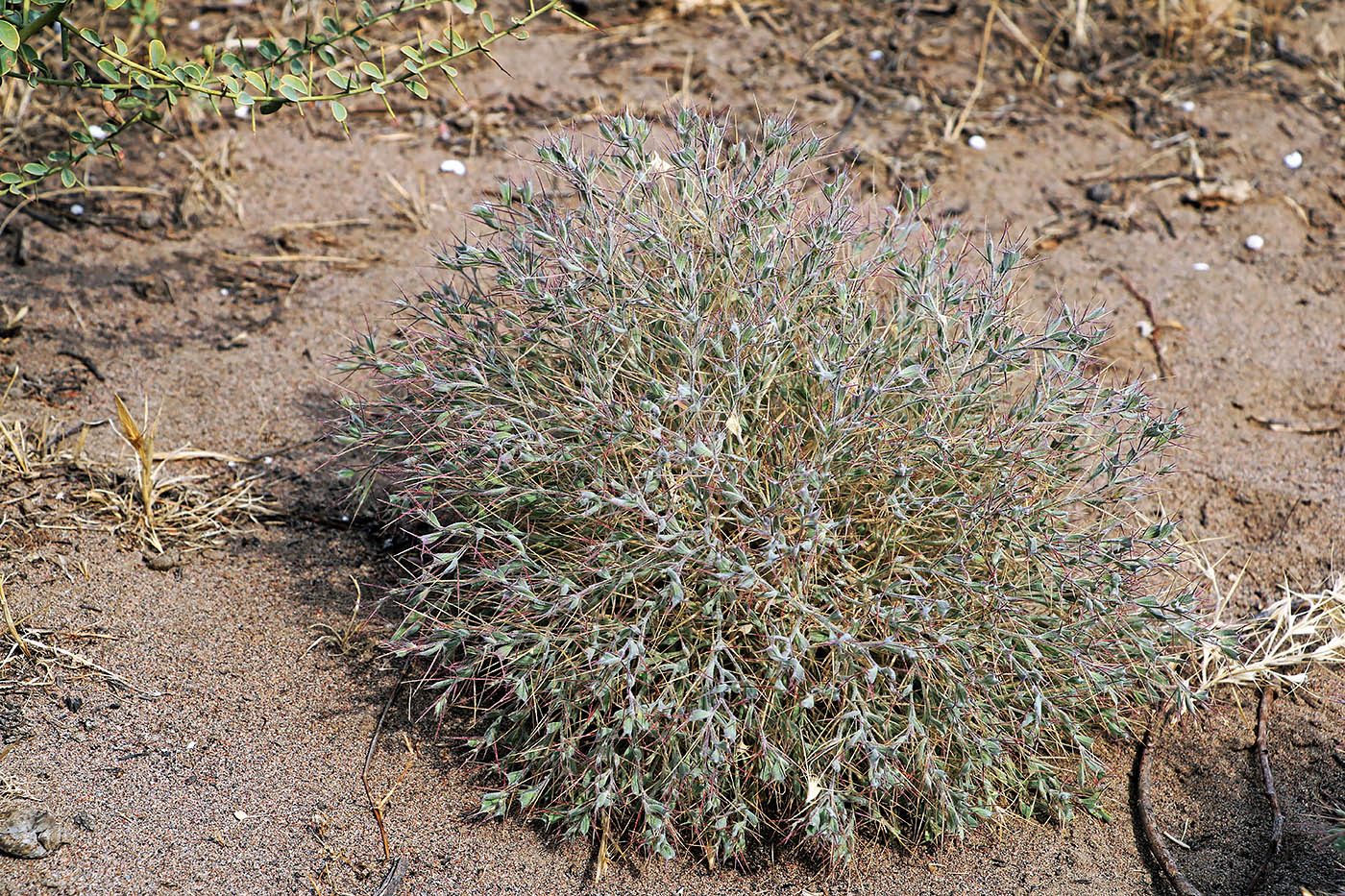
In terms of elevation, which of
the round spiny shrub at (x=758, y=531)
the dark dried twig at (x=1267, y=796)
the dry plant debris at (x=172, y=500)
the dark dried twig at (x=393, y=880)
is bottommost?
the dark dried twig at (x=1267, y=796)

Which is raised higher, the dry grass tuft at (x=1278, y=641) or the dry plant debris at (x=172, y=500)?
the dry plant debris at (x=172, y=500)

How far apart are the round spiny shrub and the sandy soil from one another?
0.20 meters

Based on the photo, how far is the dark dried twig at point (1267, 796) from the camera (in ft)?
8.49

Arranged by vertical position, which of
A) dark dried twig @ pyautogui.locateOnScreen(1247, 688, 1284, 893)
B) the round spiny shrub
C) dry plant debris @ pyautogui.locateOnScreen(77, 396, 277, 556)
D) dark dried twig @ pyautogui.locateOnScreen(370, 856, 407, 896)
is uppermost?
the round spiny shrub

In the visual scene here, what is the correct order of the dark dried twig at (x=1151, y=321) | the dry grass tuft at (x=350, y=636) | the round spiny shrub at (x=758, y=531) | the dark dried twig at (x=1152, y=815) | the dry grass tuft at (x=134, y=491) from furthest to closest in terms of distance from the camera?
the dark dried twig at (x=1151, y=321) < the dry grass tuft at (x=134, y=491) < the dry grass tuft at (x=350, y=636) < the dark dried twig at (x=1152, y=815) < the round spiny shrub at (x=758, y=531)

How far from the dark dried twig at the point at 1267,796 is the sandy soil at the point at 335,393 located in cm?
3

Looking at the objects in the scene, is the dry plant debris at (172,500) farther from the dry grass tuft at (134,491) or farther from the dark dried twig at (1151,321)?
the dark dried twig at (1151,321)

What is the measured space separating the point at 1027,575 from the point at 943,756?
0.47m

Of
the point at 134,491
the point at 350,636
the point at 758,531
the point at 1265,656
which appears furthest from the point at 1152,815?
the point at 134,491

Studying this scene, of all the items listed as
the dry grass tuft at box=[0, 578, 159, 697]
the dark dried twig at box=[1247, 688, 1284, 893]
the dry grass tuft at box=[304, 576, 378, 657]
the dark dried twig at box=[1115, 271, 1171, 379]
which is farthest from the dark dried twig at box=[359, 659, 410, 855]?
the dark dried twig at box=[1115, 271, 1171, 379]

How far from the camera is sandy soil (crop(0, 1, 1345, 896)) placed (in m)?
2.57

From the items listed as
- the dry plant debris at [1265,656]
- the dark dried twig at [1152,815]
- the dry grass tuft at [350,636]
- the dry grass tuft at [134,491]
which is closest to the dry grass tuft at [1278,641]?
the dry plant debris at [1265,656]

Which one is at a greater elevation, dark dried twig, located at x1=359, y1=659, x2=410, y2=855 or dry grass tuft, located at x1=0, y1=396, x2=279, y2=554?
dry grass tuft, located at x1=0, y1=396, x2=279, y2=554

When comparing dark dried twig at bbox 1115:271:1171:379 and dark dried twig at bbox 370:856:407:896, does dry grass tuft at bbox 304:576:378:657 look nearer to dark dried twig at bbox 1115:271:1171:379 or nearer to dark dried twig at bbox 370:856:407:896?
dark dried twig at bbox 370:856:407:896
